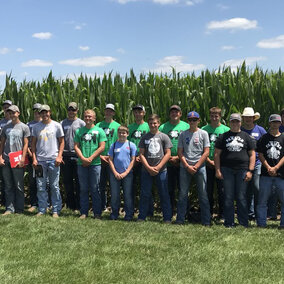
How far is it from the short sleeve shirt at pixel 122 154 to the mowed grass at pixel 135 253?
90cm

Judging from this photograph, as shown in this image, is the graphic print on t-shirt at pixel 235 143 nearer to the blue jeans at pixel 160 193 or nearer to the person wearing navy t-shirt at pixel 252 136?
the person wearing navy t-shirt at pixel 252 136

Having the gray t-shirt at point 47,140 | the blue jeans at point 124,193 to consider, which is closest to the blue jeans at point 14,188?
the gray t-shirt at point 47,140

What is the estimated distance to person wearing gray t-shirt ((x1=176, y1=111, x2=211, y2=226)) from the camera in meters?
6.52

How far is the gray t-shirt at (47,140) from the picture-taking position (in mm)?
7078

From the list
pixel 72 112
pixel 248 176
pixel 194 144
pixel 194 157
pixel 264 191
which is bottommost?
pixel 264 191

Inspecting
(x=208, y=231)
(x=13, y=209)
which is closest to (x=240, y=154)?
(x=208, y=231)

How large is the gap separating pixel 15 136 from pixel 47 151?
684mm

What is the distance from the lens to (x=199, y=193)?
6688 millimetres

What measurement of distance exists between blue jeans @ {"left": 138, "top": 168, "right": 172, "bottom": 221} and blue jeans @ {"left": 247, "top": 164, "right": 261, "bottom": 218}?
4.54ft

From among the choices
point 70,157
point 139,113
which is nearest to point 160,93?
point 139,113

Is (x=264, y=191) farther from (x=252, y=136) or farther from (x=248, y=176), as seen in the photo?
(x=252, y=136)

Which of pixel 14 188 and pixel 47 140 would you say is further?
pixel 14 188

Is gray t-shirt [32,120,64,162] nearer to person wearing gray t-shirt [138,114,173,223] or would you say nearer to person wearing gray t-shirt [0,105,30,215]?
person wearing gray t-shirt [0,105,30,215]

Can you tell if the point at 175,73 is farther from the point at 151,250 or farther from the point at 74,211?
the point at 151,250
